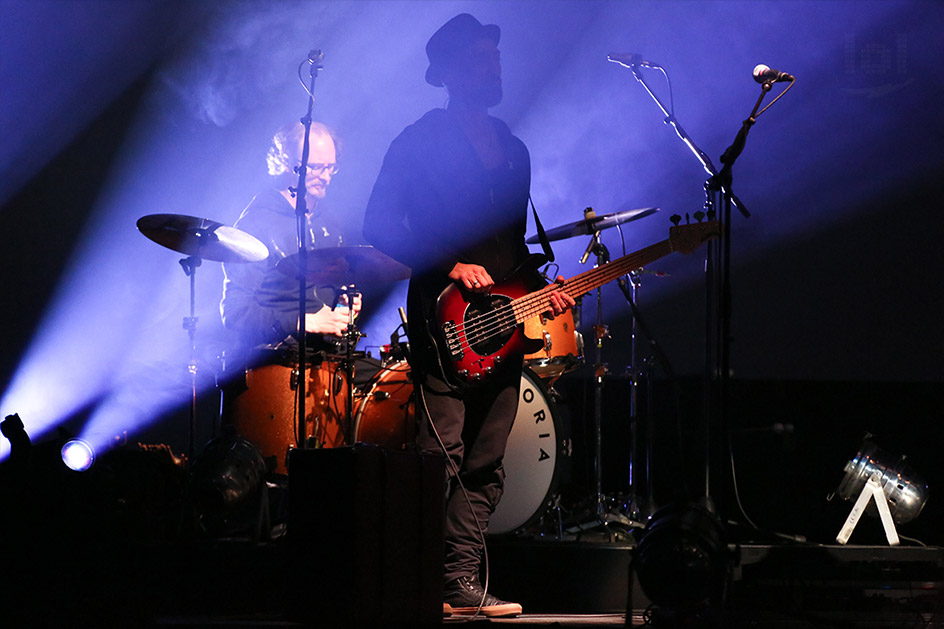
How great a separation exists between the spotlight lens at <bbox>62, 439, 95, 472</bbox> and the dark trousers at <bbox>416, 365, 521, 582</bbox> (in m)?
2.11

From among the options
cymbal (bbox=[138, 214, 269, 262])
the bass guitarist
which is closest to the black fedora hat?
the bass guitarist

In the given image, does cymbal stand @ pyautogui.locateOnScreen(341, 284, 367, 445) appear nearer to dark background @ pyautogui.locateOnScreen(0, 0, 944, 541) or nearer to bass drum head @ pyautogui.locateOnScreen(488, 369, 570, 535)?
bass drum head @ pyautogui.locateOnScreen(488, 369, 570, 535)

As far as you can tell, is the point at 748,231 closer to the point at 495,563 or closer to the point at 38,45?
the point at 495,563

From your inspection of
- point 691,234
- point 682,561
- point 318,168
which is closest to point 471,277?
point 691,234

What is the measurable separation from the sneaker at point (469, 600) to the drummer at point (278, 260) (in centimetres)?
165

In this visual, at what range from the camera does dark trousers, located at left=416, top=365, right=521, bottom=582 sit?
10.1 feet

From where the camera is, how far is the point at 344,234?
5.84m

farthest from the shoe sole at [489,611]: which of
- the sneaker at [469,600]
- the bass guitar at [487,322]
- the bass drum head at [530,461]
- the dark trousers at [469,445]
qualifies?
the bass drum head at [530,461]

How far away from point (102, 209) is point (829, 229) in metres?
4.57

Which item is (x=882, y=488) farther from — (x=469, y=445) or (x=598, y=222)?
(x=469, y=445)

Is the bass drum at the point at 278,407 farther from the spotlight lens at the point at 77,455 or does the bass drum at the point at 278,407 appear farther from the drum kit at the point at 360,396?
the spotlight lens at the point at 77,455

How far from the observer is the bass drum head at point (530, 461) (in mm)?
4305

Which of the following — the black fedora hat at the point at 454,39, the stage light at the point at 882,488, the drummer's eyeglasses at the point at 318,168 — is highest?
the drummer's eyeglasses at the point at 318,168

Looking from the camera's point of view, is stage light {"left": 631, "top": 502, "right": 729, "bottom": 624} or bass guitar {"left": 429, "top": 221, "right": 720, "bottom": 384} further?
bass guitar {"left": 429, "top": 221, "right": 720, "bottom": 384}
